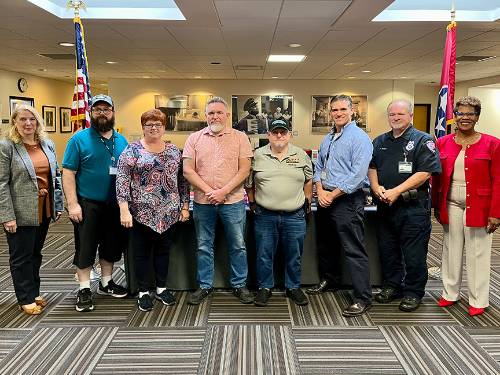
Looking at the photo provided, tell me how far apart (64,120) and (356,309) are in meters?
12.5

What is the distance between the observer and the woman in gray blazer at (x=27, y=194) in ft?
9.64

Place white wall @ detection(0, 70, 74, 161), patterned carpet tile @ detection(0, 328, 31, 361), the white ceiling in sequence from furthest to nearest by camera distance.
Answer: white wall @ detection(0, 70, 74, 161) → the white ceiling → patterned carpet tile @ detection(0, 328, 31, 361)

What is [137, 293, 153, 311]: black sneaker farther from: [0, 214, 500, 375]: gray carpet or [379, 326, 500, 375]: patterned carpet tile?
[379, 326, 500, 375]: patterned carpet tile

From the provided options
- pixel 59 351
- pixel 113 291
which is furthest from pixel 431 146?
pixel 59 351

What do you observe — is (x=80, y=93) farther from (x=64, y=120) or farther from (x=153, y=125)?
(x=64, y=120)

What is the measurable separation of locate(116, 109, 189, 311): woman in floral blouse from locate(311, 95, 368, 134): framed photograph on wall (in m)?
9.12

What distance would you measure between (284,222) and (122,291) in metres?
1.39

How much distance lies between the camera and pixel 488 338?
2.83 m

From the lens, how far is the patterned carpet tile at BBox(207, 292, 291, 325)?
10.1ft

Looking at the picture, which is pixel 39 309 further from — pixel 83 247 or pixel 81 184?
pixel 81 184

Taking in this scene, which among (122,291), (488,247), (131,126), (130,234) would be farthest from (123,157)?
(131,126)

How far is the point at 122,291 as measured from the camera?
3.50 m

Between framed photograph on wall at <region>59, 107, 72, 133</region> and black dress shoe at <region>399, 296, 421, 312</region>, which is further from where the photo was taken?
framed photograph on wall at <region>59, 107, 72, 133</region>

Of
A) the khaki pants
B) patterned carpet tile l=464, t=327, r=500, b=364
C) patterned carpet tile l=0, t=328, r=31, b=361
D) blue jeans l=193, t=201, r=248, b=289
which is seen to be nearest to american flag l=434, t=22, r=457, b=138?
the khaki pants
